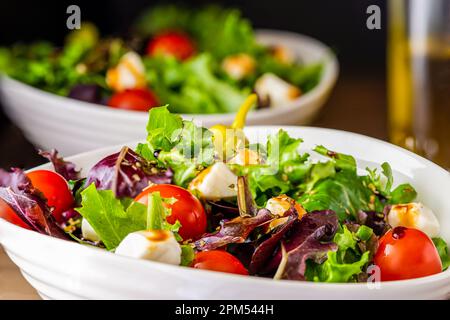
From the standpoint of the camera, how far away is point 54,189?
0.94m

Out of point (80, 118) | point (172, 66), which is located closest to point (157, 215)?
point (80, 118)

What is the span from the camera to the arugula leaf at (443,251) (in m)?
0.87

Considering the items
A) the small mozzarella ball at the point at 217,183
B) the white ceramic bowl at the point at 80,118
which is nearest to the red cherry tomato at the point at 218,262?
the small mozzarella ball at the point at 217,183

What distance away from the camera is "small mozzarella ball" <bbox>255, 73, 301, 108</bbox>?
1622 mm

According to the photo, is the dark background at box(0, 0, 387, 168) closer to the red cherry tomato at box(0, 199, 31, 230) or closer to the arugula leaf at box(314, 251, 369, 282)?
the red cherry tomato at box(0, 199, 31, 230)

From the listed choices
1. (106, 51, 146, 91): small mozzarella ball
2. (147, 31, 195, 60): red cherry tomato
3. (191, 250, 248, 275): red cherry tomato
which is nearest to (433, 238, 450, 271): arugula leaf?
(191, 250, 248, 275): red cherry tomato

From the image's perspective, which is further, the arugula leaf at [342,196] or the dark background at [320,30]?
the dark background at [320,30]

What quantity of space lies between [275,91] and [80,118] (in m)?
0.39

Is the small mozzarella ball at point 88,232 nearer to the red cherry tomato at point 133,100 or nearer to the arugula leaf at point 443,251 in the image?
the arugula leaf at point 443,251

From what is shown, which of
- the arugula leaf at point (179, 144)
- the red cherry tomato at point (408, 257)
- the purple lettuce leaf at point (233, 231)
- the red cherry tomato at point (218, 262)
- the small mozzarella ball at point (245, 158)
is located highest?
the arugula leaf at point (179, 144)

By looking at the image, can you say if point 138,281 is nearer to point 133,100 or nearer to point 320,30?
point 133,100

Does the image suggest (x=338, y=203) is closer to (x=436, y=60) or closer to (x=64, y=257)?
(x=64, y=257)

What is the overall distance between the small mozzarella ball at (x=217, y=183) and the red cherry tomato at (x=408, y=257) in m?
0.17
